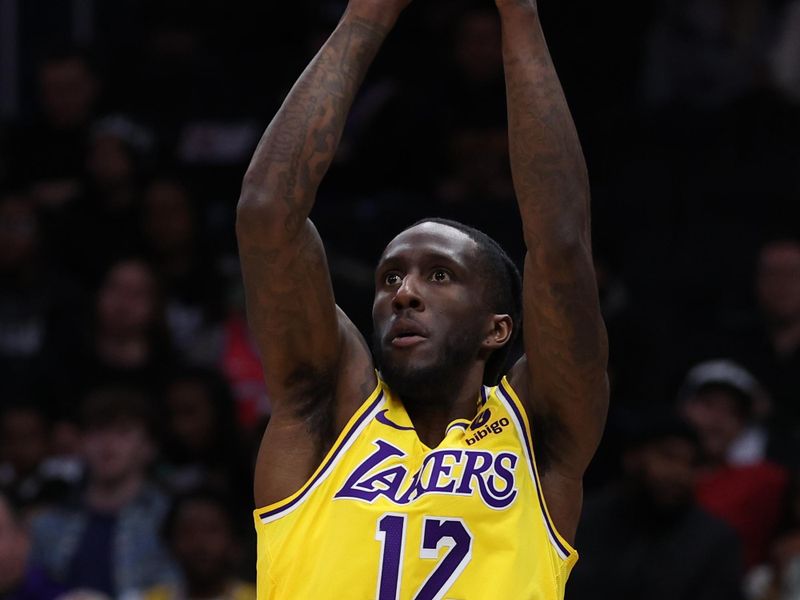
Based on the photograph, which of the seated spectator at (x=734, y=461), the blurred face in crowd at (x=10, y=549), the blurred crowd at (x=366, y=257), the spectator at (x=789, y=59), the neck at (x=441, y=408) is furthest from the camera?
the spectator at (x=789, y=59)

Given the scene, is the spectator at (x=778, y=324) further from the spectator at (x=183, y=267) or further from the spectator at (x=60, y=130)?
the spectator at (x=60, y=130)

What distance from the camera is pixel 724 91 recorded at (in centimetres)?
993

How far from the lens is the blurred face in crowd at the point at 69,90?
32.7 ft

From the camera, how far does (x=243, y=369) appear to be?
8578 mm

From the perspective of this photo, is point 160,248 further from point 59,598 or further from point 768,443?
point 768,443

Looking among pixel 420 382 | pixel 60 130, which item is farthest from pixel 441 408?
pixel 60 130

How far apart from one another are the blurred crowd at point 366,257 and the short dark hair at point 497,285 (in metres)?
2.54

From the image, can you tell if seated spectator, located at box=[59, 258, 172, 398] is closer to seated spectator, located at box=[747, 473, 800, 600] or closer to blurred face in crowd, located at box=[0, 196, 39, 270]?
blurred face in crowd, located at box=[0, 196, 39, 270]

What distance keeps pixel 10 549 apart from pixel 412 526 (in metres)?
3.18

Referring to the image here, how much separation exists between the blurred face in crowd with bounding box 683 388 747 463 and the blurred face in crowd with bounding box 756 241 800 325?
26.3 inches

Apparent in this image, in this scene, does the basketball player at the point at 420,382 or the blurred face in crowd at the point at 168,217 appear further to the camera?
the blurred face in crowd at the point at 168,217

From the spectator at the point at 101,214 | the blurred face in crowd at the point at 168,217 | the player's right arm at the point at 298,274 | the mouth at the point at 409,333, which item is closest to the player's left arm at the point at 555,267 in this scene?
the mouth at the point at 409,333

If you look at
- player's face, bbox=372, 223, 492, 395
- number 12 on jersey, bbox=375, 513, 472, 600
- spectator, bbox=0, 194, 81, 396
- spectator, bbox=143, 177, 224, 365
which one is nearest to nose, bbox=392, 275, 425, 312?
player's face, bbox=372, 223, 492, 395

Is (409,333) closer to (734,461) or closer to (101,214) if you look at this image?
(734,461)
